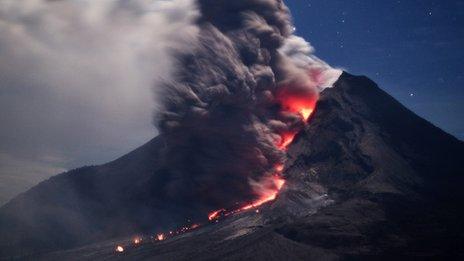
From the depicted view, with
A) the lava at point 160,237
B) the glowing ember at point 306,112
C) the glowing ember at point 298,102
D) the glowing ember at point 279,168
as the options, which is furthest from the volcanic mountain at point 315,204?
the lava at point 160,237

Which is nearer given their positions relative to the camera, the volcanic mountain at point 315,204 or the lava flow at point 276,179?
the volcanic mountain at point 315,204

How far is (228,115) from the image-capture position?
977 inches

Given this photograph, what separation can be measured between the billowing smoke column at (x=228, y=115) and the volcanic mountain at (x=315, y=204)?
145 cm

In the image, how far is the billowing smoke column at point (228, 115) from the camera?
924 inches

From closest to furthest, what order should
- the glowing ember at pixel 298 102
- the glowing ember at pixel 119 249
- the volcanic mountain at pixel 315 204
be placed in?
the volcanic mountain at pixel 315 204
the glowing ember at pixel 119 249
the glowing ember at pixel 298 102

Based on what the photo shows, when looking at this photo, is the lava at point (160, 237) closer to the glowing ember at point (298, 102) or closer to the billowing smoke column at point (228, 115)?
the billowing smoke column at point (228, 115)

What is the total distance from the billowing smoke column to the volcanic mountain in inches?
57.0

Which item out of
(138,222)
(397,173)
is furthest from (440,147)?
(138,222)

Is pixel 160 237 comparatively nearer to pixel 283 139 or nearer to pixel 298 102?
pixel 283 139

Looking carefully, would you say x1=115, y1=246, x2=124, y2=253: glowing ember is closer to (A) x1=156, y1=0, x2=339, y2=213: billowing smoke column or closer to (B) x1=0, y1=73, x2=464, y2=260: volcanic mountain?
(B) x1=0, y1=73, x2=464, y2=260: volcanic mountain

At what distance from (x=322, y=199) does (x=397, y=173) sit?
442 cm

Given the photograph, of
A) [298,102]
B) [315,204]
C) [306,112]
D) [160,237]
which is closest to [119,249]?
[160,237]

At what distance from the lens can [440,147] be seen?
82.5 feet

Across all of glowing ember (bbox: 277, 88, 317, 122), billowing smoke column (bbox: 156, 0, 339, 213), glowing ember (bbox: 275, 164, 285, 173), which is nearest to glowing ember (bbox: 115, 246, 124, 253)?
billowing smoke column (bbox: 156, 0, 339, 213)
